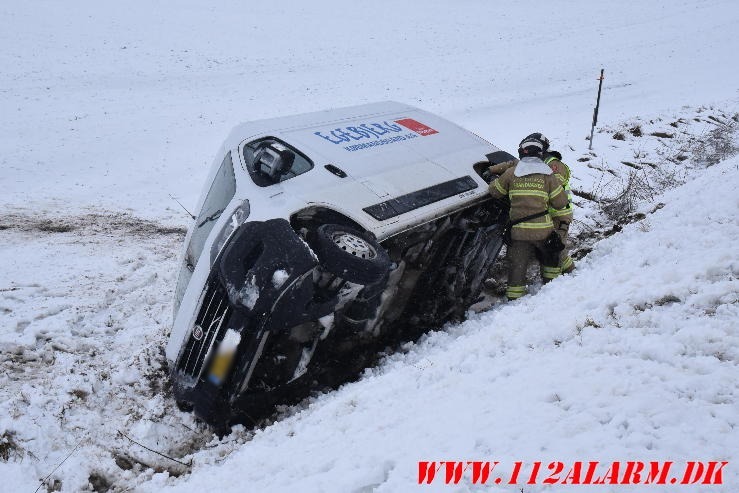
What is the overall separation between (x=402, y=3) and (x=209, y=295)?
105 feet

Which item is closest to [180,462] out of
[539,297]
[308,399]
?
[308,399]

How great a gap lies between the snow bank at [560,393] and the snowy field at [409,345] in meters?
0.01

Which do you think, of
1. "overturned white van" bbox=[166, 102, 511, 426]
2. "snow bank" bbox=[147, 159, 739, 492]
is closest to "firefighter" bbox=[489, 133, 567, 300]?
"overturned white van" bbox=[166, 102, 511, 426]

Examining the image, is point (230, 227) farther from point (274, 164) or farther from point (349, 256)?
point (349, 256)

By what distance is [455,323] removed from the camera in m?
4.82

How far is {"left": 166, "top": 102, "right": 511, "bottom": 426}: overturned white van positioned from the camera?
3463 mm

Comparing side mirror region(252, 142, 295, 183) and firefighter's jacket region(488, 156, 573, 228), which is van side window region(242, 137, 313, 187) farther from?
firefighter's jacket region(488, 156, 573, 228)

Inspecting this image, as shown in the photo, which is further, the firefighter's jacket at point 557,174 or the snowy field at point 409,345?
the firefighter's jacket at point 557,174

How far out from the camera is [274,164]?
→ 4055mm

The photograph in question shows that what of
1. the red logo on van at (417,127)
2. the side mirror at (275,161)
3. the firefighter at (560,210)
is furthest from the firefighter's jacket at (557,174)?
the side mirror at (275,161)

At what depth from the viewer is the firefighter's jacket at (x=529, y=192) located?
4660mm

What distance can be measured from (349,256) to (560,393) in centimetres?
145

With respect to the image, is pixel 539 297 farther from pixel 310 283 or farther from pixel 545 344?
pixel 310 283

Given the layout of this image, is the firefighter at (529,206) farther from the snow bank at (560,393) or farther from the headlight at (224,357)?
the headlight at (224,357)
